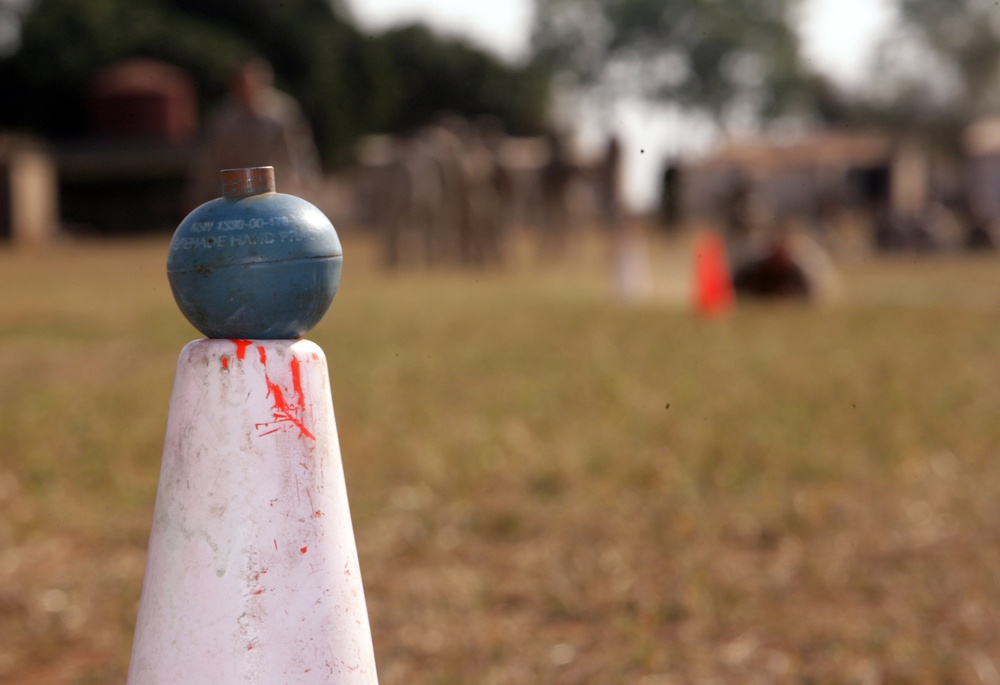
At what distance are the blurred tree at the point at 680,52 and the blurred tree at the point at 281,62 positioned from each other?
5.26 metres

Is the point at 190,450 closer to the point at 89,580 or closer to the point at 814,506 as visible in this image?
the point at 89,580

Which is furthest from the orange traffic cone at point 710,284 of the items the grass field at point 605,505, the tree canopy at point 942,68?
the tree canopy at point 942,68

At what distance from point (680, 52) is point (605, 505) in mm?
48977

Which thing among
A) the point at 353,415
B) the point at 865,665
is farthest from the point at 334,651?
the point at 353,415

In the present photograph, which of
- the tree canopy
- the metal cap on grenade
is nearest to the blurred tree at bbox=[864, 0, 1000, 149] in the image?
the tree canopy

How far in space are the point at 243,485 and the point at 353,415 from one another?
13.7 ft

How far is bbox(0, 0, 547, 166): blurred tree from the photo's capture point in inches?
1529

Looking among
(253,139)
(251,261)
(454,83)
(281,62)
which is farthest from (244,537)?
(454,83)

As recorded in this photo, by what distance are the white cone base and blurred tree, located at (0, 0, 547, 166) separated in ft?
132

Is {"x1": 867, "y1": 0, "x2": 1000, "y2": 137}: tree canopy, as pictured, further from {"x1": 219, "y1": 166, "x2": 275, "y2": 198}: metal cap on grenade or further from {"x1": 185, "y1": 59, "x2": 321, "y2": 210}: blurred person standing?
{"x1": 219, "y1": 166, "x2": 275, "y2": 198}: metal cap on grenade

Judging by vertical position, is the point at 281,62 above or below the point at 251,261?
above

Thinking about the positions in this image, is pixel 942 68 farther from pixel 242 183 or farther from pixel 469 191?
pixel 242 183

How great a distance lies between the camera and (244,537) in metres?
1.44

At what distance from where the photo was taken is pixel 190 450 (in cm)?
147
